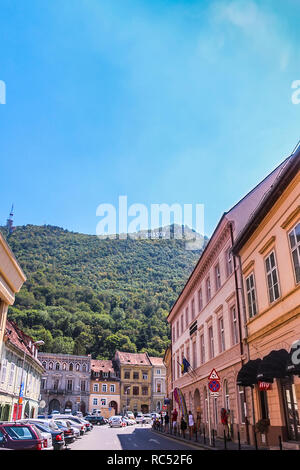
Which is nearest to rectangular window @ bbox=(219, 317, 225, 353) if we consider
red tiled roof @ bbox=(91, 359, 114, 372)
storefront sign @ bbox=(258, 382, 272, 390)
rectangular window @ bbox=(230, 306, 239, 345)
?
rectangular window @ bbox=(230, 306, 239, 345)

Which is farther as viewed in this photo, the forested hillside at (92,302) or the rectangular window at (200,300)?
the forested hillside at (92,302)

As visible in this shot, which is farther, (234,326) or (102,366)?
(102,366)

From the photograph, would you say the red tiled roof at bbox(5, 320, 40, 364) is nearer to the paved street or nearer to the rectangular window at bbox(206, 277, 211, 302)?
the paved street

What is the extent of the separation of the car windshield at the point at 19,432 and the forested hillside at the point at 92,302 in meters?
107

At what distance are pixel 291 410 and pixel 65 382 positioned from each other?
80730mm

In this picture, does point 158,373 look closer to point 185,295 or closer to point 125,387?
point 125,387

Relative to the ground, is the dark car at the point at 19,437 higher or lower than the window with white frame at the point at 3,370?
lower

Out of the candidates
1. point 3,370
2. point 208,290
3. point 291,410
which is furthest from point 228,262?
point 3,370

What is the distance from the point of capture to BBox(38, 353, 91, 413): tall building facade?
283 ft

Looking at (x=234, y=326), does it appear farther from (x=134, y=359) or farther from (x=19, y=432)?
(x=134, y=359)

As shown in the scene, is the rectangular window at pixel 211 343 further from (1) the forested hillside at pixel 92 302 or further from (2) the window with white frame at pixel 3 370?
(1) the forested hillside at pixel 92 302

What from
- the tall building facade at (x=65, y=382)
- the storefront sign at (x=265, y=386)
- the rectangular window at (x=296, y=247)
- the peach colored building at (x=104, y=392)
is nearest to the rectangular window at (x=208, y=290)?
the storefront sign at (x=265, y=386)

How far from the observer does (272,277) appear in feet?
57.5

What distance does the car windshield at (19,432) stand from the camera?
499 inches
